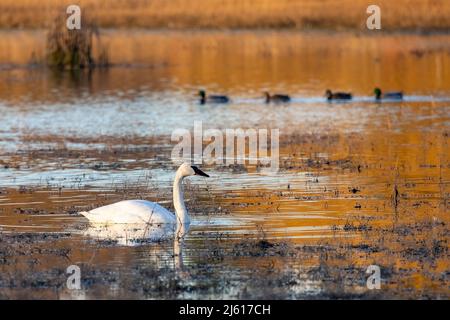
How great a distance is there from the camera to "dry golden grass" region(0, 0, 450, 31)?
50844mm

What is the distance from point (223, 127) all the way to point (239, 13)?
29.9 m

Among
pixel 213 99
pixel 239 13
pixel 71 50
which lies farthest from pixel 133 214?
pixel 239 13

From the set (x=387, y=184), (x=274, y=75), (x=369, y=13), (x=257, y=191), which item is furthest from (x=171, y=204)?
(x=369, y=13)

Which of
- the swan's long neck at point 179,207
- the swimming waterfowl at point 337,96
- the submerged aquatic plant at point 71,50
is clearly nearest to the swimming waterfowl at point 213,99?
the swimming waterfowl at point 337,96

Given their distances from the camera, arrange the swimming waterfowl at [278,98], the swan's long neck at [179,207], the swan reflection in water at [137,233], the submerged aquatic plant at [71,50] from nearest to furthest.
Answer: the swan reflection in water at [137,233], the swan's long neck at [179,207], the swimming waterfowl at [278,98], the submerged aquatic plant at [71,50]

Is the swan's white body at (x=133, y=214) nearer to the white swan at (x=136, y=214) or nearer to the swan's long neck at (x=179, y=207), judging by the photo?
the white swan at (x=136, y=214)

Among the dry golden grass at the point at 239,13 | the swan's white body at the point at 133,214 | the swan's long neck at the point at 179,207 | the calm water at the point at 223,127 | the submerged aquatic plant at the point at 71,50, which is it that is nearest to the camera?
the calm water at the point at 223,127

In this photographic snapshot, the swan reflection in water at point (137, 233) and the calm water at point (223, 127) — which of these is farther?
the calm water at point (223, 127)

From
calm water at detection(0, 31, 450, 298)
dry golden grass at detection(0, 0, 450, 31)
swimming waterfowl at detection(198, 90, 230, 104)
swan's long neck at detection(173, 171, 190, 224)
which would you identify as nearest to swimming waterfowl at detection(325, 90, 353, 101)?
calm water at detection(0, 31, 450, 298)

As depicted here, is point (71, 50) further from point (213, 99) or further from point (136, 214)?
point (136, 214)

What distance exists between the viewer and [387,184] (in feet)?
53.7

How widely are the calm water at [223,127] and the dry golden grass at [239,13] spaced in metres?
2.57

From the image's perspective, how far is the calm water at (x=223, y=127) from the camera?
1296 centimetres

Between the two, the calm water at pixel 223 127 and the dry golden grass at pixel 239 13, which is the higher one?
the dry golden grass at pixel 239 13
